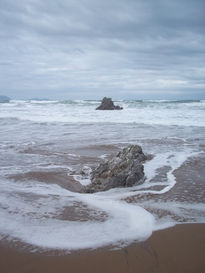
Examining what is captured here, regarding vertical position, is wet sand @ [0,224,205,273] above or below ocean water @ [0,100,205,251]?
below

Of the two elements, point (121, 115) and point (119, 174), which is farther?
point (121, 115)

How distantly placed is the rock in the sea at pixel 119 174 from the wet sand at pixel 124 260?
167 cm

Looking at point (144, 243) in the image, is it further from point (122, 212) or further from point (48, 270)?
point (48, 270)

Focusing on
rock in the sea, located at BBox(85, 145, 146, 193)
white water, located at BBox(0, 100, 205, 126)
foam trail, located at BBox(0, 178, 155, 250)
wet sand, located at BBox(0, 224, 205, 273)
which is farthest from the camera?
white water, located at BBox(0, 100, 205, 126)

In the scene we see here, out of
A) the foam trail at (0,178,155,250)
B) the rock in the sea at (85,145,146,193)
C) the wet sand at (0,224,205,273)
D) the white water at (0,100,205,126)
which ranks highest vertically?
the white water at (0,100,205,126)

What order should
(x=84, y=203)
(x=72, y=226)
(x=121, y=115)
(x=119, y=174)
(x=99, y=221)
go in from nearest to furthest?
(x=72, y=226), (x=99, y=221), (x=84, y=203), (x=119, y=174), (x=121, y=115)

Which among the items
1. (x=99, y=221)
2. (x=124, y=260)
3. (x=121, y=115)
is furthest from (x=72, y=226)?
(x=121, y=115)

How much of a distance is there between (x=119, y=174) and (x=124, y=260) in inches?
82.2

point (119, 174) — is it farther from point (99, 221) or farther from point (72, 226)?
point (72, 226)

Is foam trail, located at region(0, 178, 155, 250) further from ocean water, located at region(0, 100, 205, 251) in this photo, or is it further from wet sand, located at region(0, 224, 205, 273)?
wet sand, located at region(0, 224, 205, 273)

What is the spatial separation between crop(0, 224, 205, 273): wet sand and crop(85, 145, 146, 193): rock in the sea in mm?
1666

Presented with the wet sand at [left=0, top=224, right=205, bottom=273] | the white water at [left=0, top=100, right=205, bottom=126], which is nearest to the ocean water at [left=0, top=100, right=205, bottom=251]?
the wet sand at [left=0, top=224, right=205, bottom=273]

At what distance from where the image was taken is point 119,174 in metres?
4.20

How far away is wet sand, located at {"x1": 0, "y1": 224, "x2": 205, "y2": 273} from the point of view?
2.06 metres
